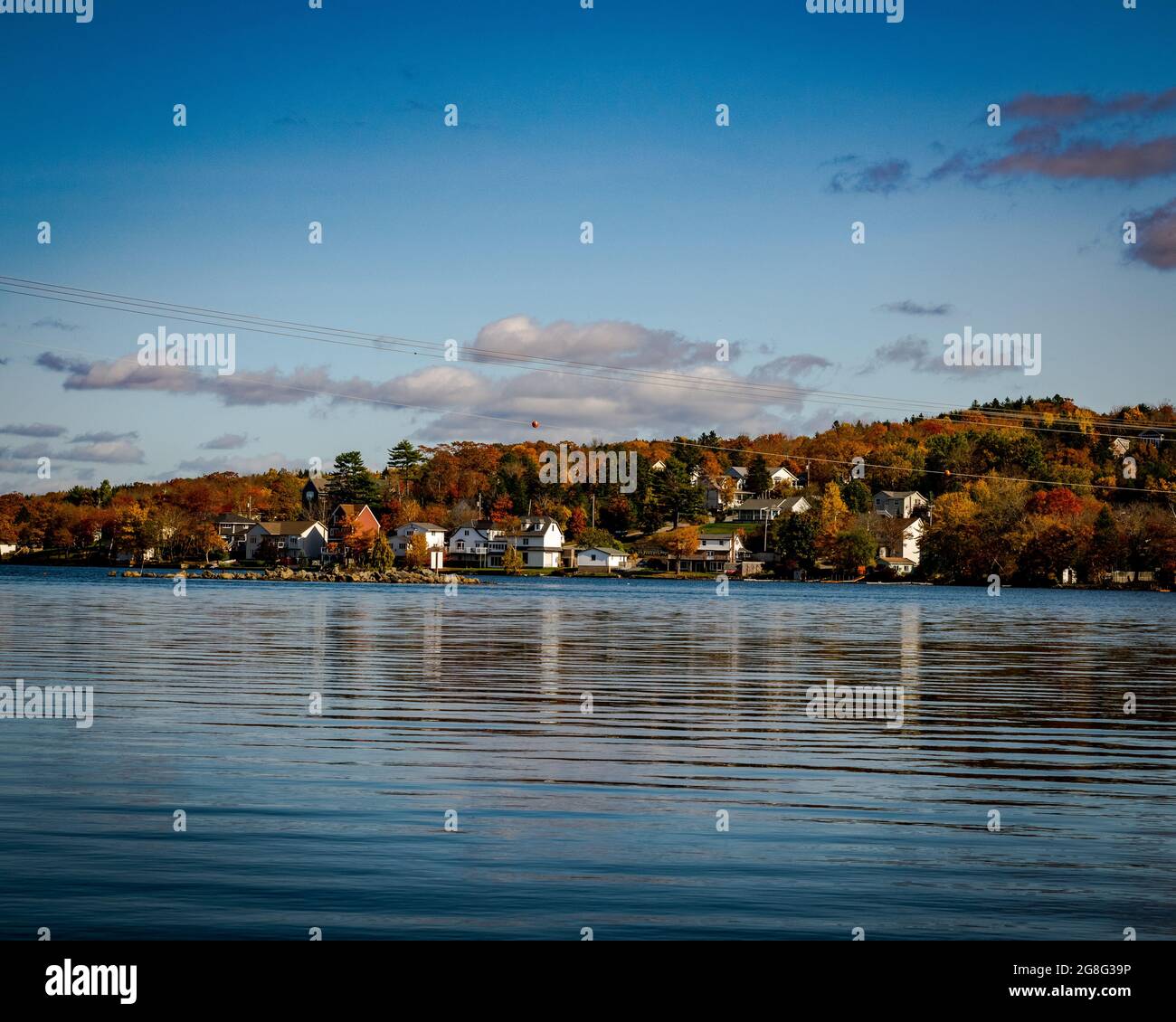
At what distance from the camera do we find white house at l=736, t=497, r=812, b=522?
180250 millimetres

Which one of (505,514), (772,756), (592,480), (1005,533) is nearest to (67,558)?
(505,514)

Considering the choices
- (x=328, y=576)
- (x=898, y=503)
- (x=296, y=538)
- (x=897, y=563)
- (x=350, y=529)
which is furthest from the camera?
(x=898, y=503)

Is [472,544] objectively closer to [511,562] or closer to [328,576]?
[511,562]

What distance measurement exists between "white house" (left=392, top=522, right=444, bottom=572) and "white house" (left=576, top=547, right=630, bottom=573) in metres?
19.0

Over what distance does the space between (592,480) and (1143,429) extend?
75337 mm

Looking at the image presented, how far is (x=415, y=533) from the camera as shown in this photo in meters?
162

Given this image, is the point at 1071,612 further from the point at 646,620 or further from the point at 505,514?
the point at 505,514

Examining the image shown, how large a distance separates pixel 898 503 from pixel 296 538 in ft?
280

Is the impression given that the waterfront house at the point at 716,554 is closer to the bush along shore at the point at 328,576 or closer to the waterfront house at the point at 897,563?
the waterfront house at the point at 897,563

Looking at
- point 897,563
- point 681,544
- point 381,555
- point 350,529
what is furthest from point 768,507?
point 381,555

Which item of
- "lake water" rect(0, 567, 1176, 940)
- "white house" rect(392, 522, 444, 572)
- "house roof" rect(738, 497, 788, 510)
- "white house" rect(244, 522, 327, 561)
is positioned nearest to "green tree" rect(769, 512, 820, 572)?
"house roof" rect(738, 497, 788, 510)

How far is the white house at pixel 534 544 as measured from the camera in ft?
545

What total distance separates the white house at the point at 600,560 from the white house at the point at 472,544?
12977 millimetres

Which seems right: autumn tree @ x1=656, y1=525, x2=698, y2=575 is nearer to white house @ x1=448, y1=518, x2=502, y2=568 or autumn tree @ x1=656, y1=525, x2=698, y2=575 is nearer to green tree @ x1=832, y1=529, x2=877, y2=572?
green tree @ x1=832, y1=529, x2=877, y2=572
